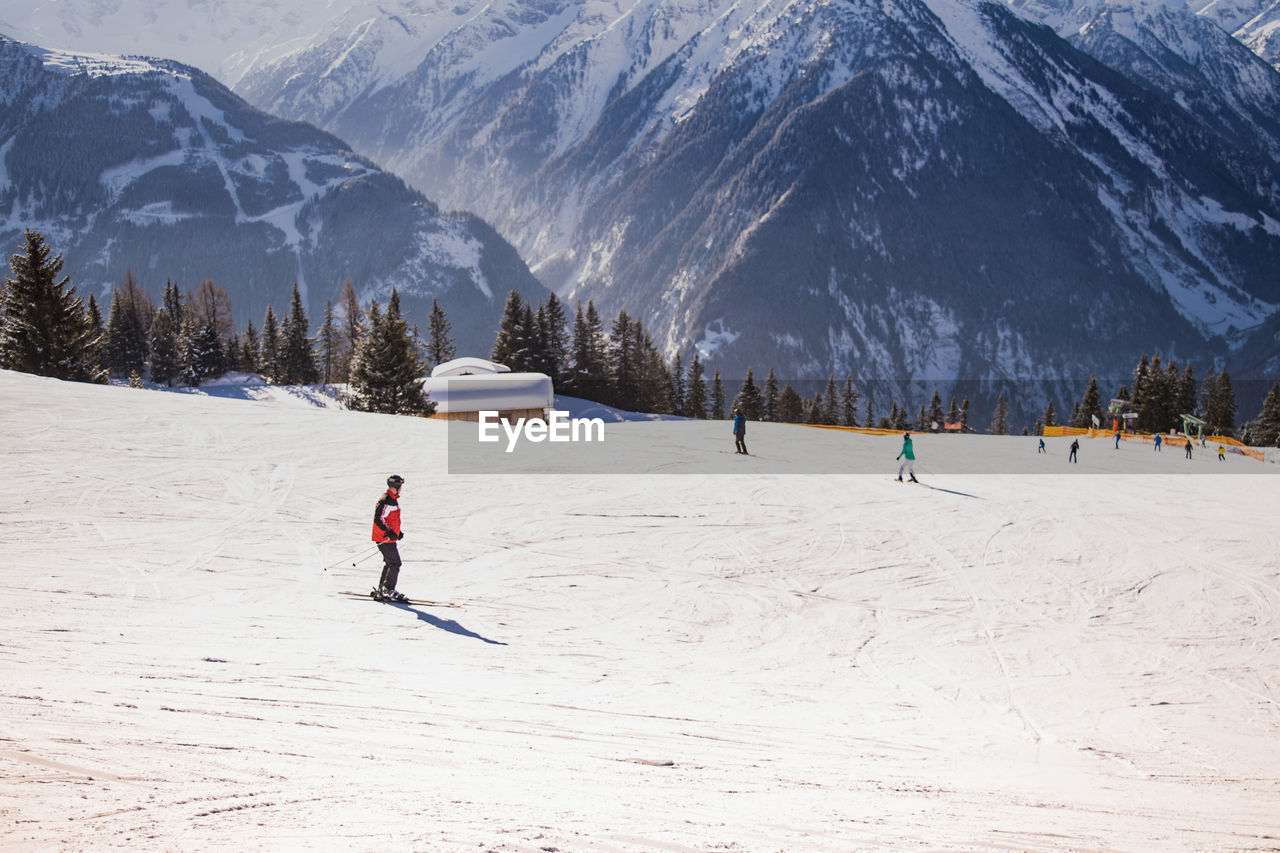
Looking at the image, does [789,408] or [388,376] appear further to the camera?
[789,408]

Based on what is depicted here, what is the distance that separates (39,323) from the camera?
4238 centimetres

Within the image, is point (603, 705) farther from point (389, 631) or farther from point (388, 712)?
point (389, 631)

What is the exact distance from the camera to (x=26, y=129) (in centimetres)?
19350

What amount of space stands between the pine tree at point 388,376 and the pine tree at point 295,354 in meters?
28.5

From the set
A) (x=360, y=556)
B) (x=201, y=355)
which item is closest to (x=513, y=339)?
(x=201, y=355)

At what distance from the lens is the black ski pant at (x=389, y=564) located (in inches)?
509

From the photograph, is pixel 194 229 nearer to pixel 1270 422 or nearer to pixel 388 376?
pixel 388 376

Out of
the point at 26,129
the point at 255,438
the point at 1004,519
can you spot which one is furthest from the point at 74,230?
the point at 1004,519

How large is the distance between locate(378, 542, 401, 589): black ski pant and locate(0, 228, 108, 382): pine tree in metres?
38.1

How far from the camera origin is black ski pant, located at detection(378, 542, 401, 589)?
12922mm

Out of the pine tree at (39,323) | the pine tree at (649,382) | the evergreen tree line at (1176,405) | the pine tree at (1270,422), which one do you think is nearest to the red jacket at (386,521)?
the pine tree at (39,323)

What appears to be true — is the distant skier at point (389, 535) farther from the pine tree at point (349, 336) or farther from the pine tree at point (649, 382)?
the pine tree at point (349, 336)

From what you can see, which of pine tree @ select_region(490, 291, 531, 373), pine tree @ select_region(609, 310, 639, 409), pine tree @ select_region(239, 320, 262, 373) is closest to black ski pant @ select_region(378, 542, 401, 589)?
pine tree @ select_region(490, 291, 531, 373)

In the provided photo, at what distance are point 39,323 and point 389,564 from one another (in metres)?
39.6
